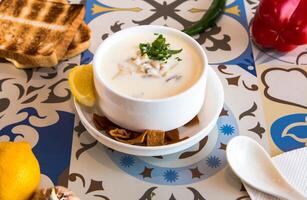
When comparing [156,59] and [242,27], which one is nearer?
[156,59]

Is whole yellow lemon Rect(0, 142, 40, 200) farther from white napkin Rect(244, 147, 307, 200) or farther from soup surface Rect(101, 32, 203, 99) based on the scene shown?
white napkin Rect(244, 147, 307, 200)

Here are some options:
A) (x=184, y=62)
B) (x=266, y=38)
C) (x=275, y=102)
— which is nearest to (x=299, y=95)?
(x=275, y=102)

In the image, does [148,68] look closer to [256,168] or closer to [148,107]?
[148,107]

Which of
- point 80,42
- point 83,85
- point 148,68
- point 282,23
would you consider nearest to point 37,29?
point 80,42

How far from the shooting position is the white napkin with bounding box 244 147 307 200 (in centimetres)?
74

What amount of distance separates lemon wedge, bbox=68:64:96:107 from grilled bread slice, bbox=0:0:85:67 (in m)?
0.14

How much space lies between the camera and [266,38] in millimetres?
1010

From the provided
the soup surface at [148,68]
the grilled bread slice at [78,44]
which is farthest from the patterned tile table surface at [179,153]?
the soup surface at [148,68]

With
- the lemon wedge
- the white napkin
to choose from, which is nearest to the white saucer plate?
the lemon wedge

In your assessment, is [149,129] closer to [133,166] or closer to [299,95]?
[133,166]

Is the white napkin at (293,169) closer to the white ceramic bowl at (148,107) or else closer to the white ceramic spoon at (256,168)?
the white ceramic spoon at (256,168)

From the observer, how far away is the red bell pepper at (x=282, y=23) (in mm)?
982

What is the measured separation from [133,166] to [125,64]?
0.62 feet

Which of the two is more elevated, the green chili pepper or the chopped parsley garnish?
the chopped parsley garnish
